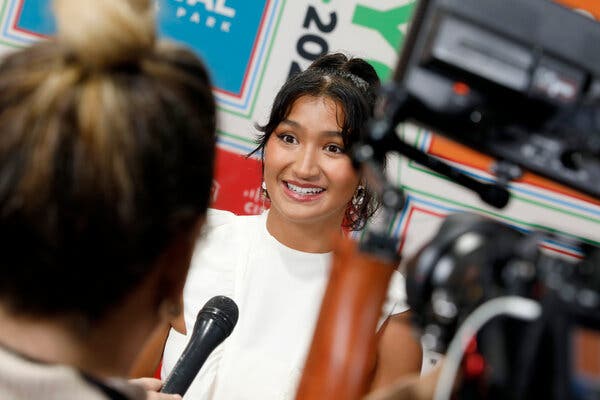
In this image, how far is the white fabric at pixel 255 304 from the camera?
1.60 m

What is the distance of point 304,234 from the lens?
5.85 feet

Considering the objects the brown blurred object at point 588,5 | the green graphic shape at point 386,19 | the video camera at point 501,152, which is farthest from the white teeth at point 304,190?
the video camera at point 501,152

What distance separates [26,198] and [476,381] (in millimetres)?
Answer: 388

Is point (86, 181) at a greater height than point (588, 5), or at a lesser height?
lesser

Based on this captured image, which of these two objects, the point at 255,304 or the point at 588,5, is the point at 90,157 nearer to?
the point at 255,304

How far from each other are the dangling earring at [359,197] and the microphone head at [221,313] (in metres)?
0.67

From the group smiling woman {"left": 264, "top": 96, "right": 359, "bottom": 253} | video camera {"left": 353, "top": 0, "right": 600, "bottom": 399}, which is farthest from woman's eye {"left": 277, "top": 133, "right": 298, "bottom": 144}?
video camera {"left": 353, "top": 0, "right": 600, "bottom": 399}

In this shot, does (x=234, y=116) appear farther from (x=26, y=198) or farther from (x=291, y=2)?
(x=26, y=198)

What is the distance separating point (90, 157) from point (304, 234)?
119 centimetres

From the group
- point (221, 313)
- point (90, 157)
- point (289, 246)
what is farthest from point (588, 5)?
point (90, 157)

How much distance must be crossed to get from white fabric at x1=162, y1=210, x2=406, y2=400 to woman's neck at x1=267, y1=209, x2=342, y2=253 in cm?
2

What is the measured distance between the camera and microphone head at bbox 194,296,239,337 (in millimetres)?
1174

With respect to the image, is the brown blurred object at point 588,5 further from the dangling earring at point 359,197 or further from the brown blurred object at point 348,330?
the brown blurred object at point 348,330

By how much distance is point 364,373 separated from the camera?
64 cm
